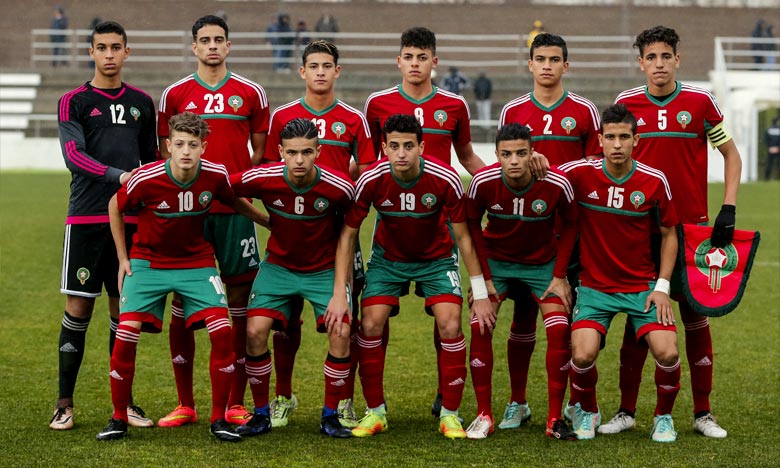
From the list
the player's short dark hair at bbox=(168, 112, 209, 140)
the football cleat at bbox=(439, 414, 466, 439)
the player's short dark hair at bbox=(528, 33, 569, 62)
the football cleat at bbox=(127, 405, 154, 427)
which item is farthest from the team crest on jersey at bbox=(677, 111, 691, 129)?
the football cleat at bbox=(127, 405, 154, 427)

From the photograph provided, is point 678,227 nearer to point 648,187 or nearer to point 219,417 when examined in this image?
point 648,187

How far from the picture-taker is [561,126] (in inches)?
241

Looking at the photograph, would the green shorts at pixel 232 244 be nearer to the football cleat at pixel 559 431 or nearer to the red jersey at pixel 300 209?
the red jersey at pixel 300 209

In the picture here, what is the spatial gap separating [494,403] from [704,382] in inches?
50.5

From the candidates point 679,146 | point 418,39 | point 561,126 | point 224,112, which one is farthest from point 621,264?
point 224,112

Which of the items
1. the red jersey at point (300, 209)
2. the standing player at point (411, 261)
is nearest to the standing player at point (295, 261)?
the red jersey at point (300, 209)

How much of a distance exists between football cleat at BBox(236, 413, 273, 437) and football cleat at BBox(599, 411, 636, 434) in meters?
1.77

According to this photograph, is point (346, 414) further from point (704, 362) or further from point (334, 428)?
point (704, 362)

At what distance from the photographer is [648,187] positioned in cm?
573

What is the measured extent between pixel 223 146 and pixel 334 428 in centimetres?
164

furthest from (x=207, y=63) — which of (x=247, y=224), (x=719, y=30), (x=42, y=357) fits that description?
(x=719, y=30)

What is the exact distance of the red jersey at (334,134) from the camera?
20.4 ft

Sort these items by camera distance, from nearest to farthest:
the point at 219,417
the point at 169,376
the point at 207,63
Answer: the point at 219,417, the point at 207,63, the point at 169,376

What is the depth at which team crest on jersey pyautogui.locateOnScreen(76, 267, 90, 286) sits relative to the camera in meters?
6.02
